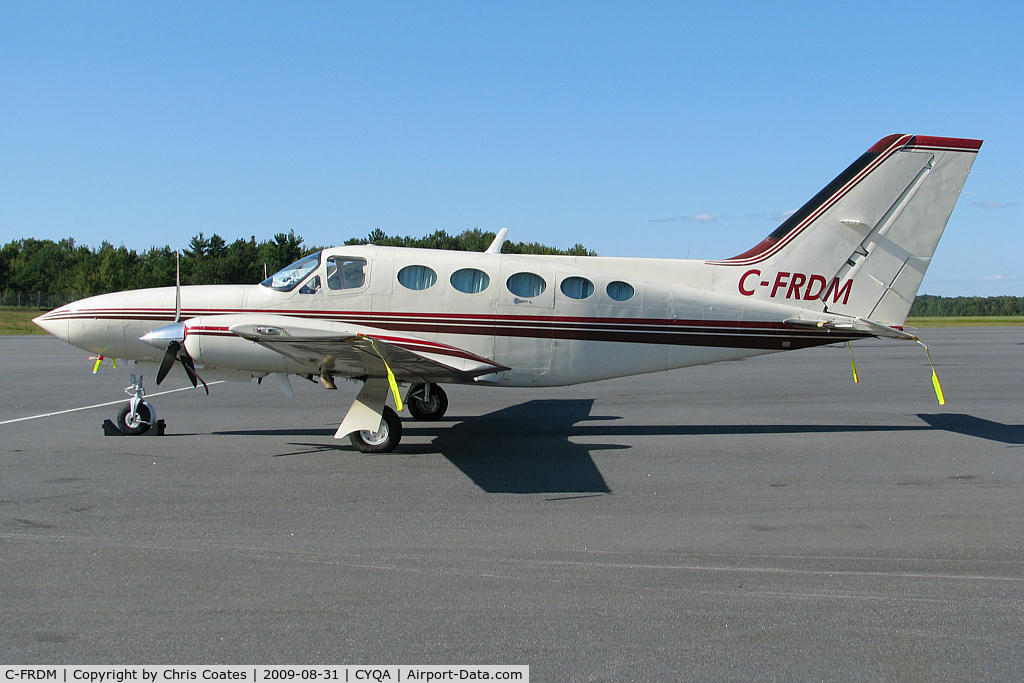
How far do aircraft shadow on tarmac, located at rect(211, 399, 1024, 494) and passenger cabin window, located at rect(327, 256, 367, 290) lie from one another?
228 cm

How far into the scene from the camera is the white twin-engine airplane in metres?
11.3

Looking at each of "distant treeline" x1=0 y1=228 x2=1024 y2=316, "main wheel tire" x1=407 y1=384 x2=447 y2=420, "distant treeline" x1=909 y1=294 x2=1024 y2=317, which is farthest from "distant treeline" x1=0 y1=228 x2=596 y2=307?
"distant treeline" x1=909 y1=294 x2=1024 y2=317

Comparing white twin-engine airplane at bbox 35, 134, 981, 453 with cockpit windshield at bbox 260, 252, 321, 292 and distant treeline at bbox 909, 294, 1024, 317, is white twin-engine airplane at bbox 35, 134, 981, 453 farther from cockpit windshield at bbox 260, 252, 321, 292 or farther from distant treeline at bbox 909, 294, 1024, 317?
distant treeline at bbox 909, 294, 1024, 317

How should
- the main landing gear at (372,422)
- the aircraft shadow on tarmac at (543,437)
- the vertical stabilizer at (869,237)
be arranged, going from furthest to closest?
the vertical stabilizer at (869,237), the main landing gear at (372,422), the aircraft shadow on tarmac at (543,437)

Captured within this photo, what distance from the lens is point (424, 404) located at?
13.5 m

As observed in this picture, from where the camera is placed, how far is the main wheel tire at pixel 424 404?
13.5 meters

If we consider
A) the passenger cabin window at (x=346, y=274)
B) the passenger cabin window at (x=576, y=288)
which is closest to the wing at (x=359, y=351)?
the passenger cabin window at (x=346, y=274)

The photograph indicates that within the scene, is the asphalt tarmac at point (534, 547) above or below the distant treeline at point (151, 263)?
below

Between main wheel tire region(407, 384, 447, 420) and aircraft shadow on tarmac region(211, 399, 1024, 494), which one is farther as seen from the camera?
main wheel tire region(407, 384, 447, 420)

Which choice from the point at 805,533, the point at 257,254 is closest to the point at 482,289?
the point at 805,533

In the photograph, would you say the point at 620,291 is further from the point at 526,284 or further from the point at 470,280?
the point at 470,280

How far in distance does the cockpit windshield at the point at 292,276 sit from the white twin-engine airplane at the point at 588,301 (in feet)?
0.07

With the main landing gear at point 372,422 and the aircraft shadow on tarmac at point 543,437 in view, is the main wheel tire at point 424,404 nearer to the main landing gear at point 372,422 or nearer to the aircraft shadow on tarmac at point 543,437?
the aircraft shadow on tarmac at point 543,437

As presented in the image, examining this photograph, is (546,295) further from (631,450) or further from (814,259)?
(814,259)
